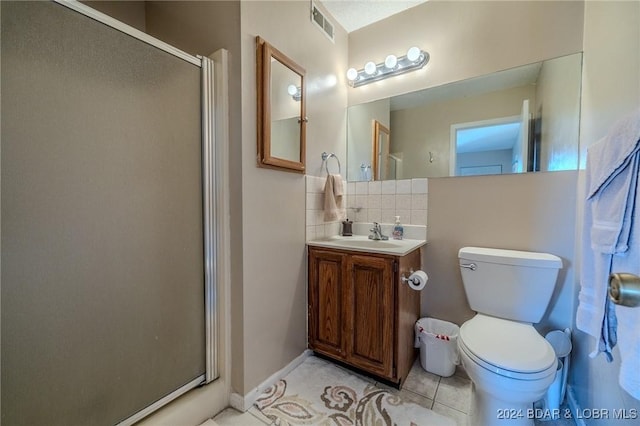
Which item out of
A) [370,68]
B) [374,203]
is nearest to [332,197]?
[374,203]

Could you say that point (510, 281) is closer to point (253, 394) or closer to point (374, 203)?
point (374, 203)

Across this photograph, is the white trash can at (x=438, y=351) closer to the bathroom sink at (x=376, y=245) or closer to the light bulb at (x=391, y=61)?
the bathroom sink at (x=376, y=245)

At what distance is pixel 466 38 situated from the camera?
1740mm

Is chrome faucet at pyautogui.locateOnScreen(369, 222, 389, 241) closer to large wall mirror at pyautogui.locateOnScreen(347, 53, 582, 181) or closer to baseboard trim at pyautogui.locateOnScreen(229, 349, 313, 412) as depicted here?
large wall mirror at pyautogui.locateOnScreen(347, 53, 582, 181)

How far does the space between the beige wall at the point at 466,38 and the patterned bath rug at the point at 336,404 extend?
202cm

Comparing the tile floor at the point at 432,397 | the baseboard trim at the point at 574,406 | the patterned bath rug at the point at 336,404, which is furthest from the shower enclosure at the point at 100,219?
the baseboard trim at the point at 574,406

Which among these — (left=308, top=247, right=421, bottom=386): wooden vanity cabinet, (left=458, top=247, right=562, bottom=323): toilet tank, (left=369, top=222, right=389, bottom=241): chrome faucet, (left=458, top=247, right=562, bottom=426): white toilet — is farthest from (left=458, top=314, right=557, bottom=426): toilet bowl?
(left=369, top=222, right=389, bottom=241): chrome faucet

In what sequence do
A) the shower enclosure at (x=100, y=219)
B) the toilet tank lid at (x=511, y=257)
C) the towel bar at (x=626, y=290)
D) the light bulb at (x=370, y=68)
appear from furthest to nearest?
1. the light bulb at (x=370, y=68)
2. the toilet tank lid at (x=511, y=257)
3. the shower enclosure at (x=100, y=219)
4. the towel bar at (x=626, y=290)

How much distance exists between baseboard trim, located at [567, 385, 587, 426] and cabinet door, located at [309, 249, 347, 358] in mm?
1162

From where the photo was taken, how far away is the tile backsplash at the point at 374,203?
1851 millimetres

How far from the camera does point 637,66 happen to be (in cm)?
87

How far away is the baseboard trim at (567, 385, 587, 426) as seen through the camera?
1.23 metres

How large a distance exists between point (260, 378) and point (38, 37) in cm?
172

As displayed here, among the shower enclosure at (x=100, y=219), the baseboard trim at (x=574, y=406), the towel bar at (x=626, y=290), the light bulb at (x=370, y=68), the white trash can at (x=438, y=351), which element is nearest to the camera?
the towel bar at (x=626, y=290)
